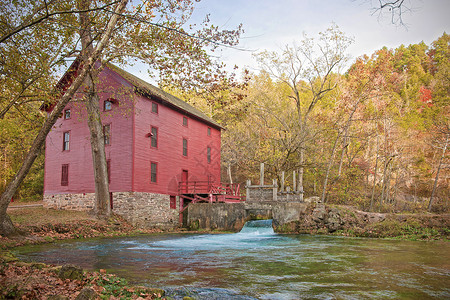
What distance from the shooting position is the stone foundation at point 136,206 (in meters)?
20.1

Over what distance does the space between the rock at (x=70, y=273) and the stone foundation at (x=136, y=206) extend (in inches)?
576

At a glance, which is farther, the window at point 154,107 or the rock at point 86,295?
the window at point 154,107

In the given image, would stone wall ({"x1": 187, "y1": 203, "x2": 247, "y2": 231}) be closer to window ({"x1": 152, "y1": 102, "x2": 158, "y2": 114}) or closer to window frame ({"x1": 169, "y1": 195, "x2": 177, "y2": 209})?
window frame ({"x1": 169, "y1": 195, "x2": 177, "y2": 209})

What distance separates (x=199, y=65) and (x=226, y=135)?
2492 centimetres

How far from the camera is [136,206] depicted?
20.2m

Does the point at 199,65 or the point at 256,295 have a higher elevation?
the point at 199,65

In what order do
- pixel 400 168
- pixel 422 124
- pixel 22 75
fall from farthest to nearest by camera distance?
pixel 422 124, pixel 400 168, pixel 22 75

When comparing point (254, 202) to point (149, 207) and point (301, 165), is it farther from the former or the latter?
point (149, 207)

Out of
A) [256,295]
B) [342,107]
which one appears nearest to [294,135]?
[342,107]

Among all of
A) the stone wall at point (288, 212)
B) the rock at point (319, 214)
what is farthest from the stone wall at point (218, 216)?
the rock at point (319, 214)

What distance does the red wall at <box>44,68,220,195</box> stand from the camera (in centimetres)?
2069

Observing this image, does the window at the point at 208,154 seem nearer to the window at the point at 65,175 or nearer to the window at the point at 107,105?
the window at the point at 107,105

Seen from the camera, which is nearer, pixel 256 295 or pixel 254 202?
pixel 256 295

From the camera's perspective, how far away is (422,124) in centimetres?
3334
